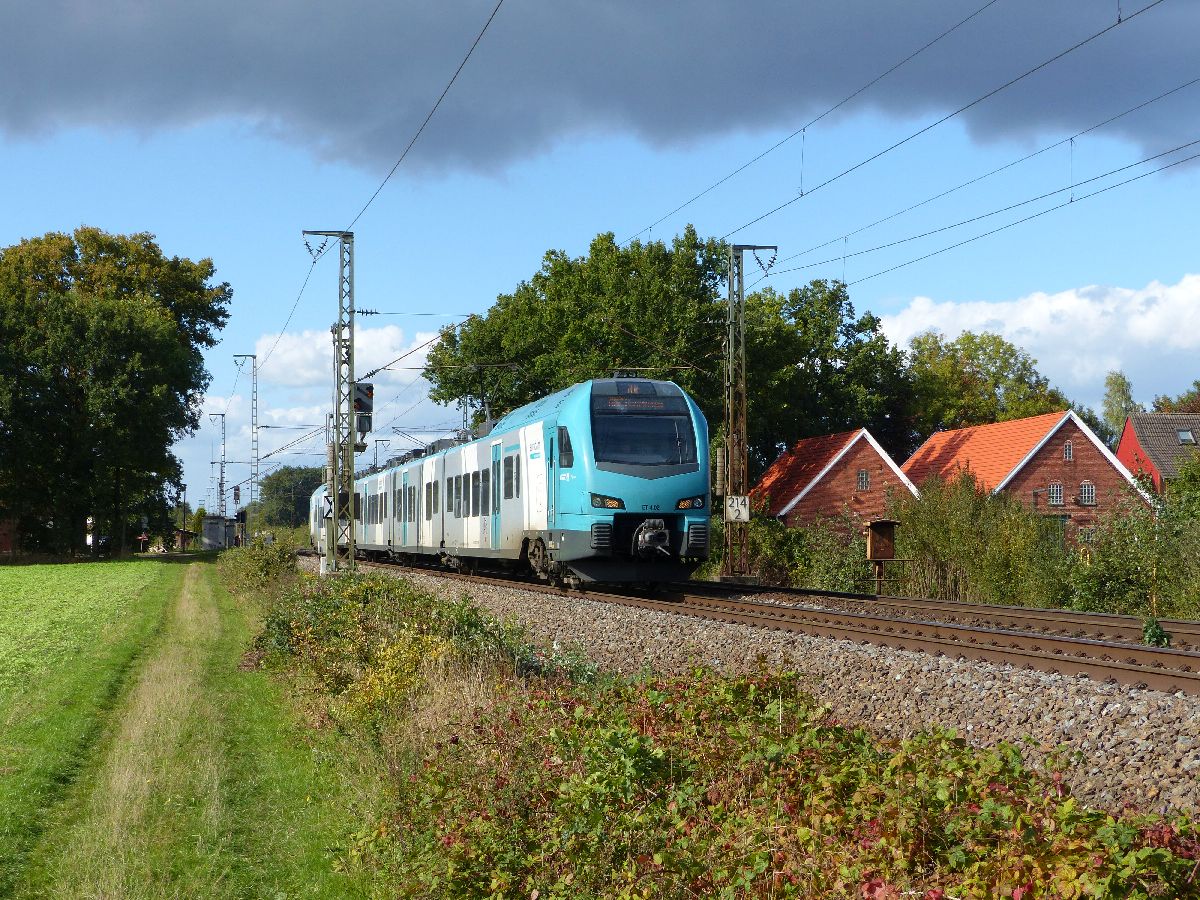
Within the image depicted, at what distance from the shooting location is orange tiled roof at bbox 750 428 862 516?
167 ft

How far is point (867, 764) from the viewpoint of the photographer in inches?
211

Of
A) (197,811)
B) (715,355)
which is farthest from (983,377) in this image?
(197,811)

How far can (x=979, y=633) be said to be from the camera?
44.7 feet

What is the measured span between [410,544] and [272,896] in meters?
29.1

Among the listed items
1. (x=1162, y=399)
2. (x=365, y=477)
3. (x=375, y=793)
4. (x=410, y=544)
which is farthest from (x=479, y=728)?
(x=1162, y=399)

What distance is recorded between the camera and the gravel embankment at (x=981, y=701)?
7.32 m

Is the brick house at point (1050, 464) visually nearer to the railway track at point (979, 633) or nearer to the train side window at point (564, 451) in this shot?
the railway track at point (979, 633)

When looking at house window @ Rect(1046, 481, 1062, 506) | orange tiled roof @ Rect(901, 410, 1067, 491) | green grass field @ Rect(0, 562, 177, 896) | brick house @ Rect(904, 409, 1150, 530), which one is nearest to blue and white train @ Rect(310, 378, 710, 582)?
green grass field @ Rect(0, 562, 177, 896)

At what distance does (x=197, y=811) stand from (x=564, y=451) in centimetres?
1172

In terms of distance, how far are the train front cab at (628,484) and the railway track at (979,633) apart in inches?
31.2

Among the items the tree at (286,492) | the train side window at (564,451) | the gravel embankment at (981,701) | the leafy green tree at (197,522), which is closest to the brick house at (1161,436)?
the train side window at (564,451)

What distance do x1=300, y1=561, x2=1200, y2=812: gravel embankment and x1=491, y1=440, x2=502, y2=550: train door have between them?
9.48m

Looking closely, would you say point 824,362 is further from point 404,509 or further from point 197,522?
point 197,522

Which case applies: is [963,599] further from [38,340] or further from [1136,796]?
[38,340]
